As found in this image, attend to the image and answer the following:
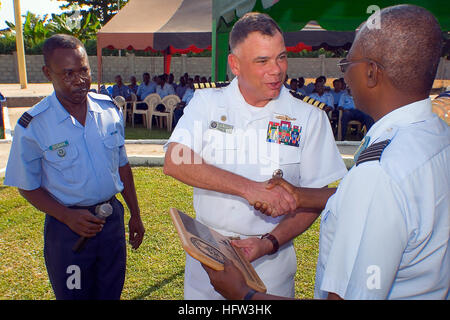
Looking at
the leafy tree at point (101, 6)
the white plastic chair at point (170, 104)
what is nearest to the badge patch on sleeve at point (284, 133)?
the white plastic chair at point (170, 104)

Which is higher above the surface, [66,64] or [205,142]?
[66,64]

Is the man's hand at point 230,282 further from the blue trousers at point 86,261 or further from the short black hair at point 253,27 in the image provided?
the blue trousers at point 86,261

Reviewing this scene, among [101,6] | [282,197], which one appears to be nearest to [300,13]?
[282,197]

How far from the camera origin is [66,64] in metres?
2.37

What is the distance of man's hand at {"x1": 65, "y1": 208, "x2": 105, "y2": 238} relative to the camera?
2.25 m

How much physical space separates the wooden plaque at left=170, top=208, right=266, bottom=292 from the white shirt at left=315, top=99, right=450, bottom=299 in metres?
0.37

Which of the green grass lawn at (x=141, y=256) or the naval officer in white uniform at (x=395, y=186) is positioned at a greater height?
the naval officer in white uniform at (x=395, y=186)

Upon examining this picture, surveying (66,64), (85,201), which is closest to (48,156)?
(85,201)

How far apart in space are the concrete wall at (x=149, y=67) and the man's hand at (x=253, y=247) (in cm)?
3050

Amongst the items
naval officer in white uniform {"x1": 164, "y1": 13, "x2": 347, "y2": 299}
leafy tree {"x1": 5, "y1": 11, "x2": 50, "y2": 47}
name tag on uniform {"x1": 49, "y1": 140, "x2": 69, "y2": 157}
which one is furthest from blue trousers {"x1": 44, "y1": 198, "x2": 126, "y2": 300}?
leafy tree {"x1": 5, "y1": 11, "x2": 50, "y2": 47}

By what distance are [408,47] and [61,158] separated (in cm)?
203

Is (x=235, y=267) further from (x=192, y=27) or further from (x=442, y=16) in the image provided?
(x=192, y=27)

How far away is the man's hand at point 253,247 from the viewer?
72.4 inches

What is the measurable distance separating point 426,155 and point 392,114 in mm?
193
